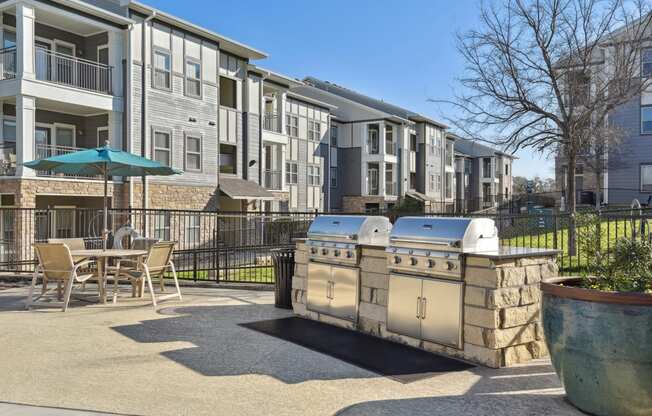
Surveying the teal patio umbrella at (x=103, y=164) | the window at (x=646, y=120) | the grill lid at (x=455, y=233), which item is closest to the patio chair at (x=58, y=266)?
the teal patio umbrella at (x=103, y=164)

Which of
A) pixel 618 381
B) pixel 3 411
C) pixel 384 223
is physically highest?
pixel 384 223

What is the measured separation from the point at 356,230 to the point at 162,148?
55.4ft

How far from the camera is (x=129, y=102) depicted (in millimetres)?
19938

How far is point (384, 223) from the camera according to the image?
21.7 feet

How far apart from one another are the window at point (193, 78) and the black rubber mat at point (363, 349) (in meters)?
17.9

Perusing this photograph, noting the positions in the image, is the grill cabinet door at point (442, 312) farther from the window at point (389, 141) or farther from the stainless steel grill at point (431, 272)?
Result: the window at point (389, 141)

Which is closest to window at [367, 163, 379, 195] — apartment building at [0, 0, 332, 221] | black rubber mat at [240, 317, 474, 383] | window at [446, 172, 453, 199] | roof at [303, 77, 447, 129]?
roof at [303, 77, 447, 129]

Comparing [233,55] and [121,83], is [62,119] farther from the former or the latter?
[233,55]

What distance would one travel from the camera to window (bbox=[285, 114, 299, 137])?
108 feet

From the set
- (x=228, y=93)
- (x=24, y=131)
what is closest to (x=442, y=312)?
(x=24, y=131)

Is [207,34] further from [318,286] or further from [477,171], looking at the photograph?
[477,171]

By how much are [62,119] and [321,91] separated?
2264cm

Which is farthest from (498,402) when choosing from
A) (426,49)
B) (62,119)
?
(62,119)

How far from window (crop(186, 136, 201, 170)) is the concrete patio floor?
16.7 meters
